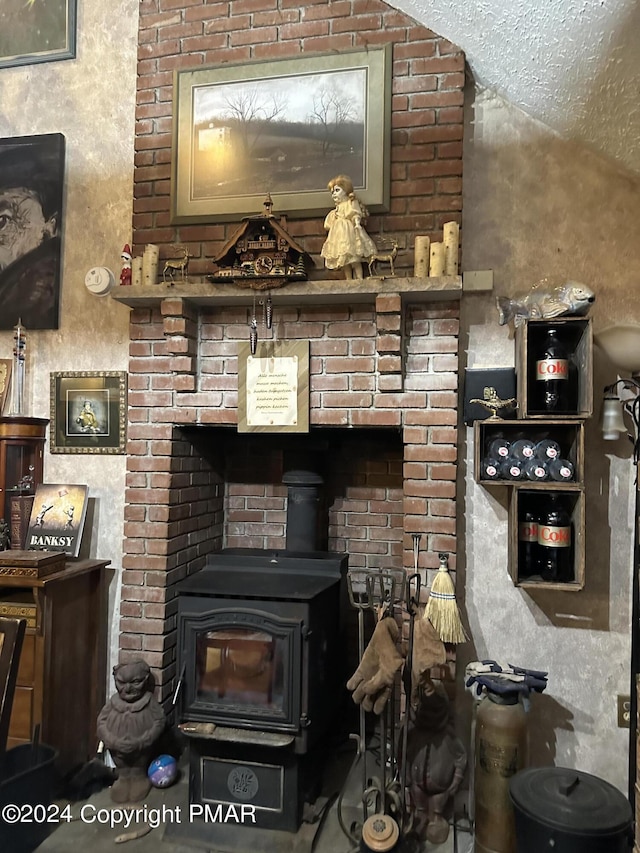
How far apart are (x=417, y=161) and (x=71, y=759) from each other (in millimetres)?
2800

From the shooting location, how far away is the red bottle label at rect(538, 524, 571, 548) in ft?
6.93

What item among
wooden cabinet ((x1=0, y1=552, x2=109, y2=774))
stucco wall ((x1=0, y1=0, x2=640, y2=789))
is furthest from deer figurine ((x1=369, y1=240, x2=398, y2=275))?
Answer: wooden cabinet ((x1=0, y1=552, x2=109, y2=774))

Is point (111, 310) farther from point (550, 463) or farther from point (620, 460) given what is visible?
point (620, 460)

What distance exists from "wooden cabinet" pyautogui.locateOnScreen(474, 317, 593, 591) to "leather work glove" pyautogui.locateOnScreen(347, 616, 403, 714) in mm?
537

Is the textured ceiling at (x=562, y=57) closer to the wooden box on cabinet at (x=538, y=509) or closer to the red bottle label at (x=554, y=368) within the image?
the red bottle label at (x=554, y=368)

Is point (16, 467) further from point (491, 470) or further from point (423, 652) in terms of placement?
point (491, 470)

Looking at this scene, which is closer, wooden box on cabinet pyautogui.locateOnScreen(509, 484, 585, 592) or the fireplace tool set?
the fireplace tool set

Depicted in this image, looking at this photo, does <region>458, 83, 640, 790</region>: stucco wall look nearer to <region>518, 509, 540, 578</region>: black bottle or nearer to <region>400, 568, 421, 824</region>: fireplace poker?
<region>518, 509, 540, 578</region>: black bottle

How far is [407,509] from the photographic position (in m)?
2.32

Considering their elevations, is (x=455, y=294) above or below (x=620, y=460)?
above

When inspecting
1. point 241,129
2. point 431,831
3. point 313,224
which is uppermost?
point 241,129

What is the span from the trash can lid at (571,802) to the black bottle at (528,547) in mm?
663

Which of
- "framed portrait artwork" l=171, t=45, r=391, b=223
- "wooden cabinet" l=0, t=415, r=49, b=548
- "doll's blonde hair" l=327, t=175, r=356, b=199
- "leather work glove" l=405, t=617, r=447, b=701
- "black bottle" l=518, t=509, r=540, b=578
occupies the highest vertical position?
"framed portrait artwork" l=171, t=45, r=391, b=223

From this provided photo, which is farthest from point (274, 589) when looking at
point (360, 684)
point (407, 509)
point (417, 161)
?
point (417, 161)
